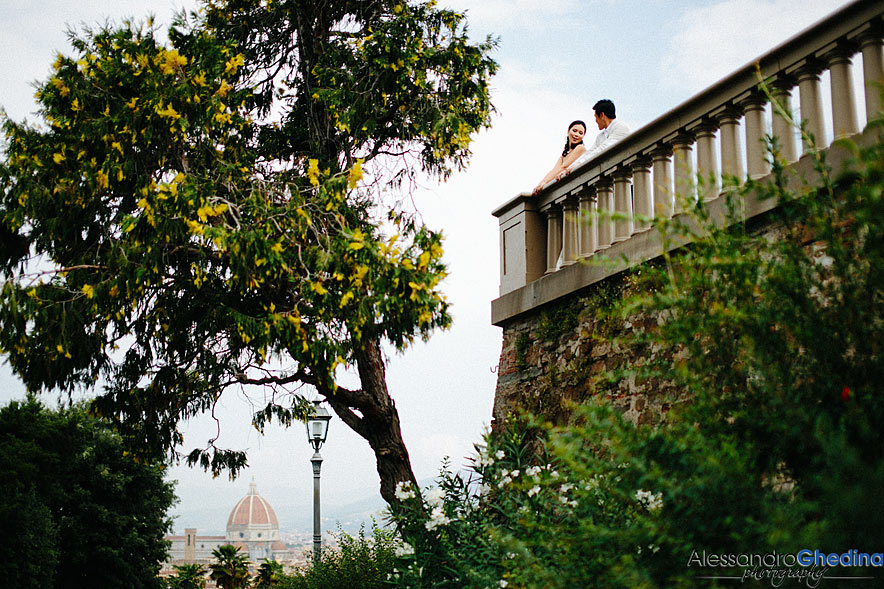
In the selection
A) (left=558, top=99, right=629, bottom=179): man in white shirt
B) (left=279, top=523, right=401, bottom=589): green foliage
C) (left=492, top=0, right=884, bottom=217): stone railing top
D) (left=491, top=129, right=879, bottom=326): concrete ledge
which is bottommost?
(left=279, top=523, right=401, bottom=589): green foliage

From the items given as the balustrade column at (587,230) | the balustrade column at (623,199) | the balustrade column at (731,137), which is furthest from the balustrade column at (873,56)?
the balustrade column at (587,230)

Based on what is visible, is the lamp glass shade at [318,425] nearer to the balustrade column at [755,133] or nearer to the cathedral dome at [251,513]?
the balustrade column at [755,133]

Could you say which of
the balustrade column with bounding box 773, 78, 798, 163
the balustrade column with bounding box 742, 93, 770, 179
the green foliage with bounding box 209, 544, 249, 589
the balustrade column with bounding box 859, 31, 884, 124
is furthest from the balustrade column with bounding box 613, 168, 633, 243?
the green foliage with bounding box 209, 544, 249, 589

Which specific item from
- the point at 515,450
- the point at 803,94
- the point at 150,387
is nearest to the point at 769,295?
the point at 803,94

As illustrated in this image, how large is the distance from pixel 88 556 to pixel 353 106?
20.4 metres

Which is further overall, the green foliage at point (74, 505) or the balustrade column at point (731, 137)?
the green foliage at point (74, 505)

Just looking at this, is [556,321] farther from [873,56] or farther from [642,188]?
[873,56]

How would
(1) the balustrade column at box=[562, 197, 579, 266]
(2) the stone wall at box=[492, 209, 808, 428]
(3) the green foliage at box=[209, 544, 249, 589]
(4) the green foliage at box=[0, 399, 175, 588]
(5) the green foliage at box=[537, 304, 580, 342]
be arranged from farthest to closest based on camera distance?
(3) the green foliage at box=[209, 544, 249, 589]
(4) the green foliage at box=[0, 399, 175, 588]
(1) the balustrade column at box=[562, 197, 579, 266]
(5) the green foliage at box=[537, 304, 580, 342]
(2) the stone wall at box=[492, 209, 808, 428]

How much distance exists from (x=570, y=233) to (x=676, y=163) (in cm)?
151

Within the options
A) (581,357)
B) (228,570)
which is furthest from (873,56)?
(228,570)

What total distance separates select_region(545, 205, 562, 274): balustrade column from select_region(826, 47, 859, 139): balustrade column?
3.10 m

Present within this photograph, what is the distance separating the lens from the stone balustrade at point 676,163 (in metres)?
4.45

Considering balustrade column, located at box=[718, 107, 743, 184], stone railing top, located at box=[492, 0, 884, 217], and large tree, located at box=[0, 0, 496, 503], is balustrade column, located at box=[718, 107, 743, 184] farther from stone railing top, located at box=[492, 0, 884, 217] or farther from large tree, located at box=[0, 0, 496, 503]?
large tree, located at box=[0, 0, 496, 503]

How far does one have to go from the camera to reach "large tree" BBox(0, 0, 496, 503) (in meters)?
7.30
